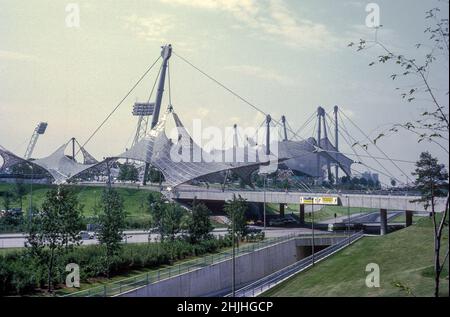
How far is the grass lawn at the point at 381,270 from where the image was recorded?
20389 mm

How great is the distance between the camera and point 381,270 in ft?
84.9

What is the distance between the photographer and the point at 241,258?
3266 centimetres

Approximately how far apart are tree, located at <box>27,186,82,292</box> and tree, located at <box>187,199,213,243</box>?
12087mm

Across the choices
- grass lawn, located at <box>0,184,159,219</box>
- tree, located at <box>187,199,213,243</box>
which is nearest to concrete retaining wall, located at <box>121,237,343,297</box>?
tree, located at <box>187,199,213,243</box>

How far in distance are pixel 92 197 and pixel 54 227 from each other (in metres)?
49.8

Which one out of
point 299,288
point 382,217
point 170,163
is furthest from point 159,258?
point 170,163

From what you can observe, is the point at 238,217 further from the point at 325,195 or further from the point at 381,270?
the point at 325,195

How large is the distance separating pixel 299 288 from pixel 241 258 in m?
8.05

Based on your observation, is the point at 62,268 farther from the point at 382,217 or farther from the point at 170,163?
the point at 170,163

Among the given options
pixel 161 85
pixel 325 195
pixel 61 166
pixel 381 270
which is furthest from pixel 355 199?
pixel 61 166

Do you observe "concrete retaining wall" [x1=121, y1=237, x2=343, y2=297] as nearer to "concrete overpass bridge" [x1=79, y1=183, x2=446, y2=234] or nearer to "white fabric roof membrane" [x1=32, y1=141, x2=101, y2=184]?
"concrete overpass bridge" [x1=79, y1=183, x2=446, y2=234]

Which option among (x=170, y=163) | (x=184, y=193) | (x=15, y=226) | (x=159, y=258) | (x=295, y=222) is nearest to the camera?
(x=159, y=258)

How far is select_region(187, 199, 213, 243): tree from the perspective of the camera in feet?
125

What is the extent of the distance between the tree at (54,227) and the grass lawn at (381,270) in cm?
1046
